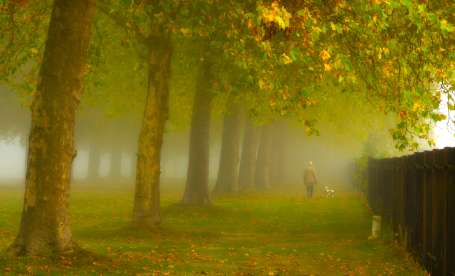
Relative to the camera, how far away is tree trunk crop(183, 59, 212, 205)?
88.2 feet

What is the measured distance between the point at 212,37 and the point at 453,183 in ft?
30.2

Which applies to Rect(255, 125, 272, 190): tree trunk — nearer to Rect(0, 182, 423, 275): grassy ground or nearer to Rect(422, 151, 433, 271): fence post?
Rect(0, 182, 423, 275): grassy ground

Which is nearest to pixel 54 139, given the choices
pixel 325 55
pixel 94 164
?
pixel 325 55

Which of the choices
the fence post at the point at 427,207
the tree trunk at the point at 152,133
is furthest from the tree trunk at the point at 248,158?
the fence post at the point at 427,207

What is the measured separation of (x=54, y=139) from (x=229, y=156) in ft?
81.8

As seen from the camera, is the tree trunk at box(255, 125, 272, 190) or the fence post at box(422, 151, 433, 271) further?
the tree trunk at box(255, 125, 272, 190)

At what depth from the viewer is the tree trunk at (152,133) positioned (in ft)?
63.4

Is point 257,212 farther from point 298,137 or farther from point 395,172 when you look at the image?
point 298,137

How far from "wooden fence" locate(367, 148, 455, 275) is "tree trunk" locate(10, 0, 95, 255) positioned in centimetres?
579

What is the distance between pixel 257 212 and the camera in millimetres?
26891

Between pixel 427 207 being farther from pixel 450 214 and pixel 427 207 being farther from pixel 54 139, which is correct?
pixel 54 139

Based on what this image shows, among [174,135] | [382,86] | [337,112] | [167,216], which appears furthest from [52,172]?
[174,135]

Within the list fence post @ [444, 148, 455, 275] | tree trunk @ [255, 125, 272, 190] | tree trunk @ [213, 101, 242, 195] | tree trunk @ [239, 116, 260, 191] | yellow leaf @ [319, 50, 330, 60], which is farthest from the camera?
tree trunk @ [255, 125, 272, 190]

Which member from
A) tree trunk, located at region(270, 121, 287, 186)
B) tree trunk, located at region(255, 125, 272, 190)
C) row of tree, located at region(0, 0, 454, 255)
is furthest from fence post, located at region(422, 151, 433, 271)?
tree trunk, located at region(270, 121, 287, 186)
